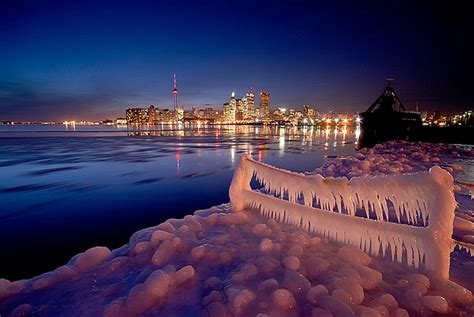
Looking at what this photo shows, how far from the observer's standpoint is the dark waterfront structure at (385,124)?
24922 mm

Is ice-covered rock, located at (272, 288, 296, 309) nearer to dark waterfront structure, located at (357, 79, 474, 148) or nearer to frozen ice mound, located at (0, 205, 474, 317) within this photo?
frozen ice mound, located at (0, 205, 474, 317)

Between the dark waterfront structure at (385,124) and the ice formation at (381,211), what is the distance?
2371 centimetres

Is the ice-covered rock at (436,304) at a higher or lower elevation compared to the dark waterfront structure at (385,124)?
lower

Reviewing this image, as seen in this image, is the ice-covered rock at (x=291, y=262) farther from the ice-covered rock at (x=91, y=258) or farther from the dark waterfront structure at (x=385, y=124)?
the dark waterfront structure at (x=385, y=124)

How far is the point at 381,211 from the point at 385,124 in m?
26.3

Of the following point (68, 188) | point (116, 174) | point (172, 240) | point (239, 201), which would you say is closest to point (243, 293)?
point (172, 240)

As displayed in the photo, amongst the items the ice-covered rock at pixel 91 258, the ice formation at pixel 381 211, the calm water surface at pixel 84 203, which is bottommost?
the calm water surface at pixel 84 203

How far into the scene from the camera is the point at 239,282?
2795 millimetres

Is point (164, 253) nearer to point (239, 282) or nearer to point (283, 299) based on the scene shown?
point (239, 282)

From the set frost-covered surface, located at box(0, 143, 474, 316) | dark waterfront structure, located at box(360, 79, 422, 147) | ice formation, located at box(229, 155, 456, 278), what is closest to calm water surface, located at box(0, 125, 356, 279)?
frost-covered surface, located at box(0, 143, 474, 316)

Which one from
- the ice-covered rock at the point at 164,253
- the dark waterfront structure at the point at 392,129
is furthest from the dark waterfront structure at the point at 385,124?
the ice-covered rock at the point at 164,253

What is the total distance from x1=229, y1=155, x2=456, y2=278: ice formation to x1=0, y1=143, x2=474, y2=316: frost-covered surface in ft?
0.66

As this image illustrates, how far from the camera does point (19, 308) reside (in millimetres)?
2631

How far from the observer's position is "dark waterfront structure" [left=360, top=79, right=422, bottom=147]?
24.9 m
